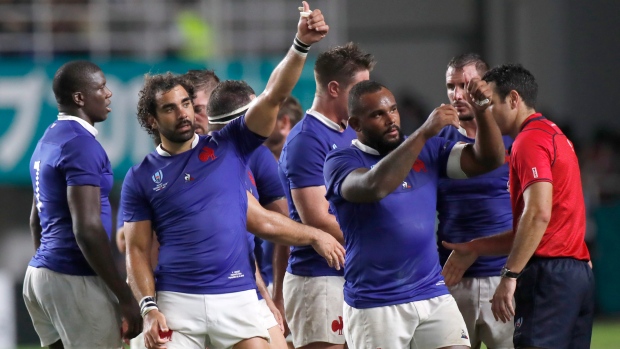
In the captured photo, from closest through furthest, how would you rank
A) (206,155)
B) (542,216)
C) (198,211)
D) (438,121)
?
(438,121)
(542,216)
(198,211)
(206,155)

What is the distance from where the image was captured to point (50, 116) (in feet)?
39.0

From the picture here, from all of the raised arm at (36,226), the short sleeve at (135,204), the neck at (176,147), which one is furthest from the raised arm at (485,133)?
the raised arm at (36,226)

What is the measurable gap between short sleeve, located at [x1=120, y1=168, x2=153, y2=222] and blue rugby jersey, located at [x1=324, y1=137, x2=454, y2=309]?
0.96 meters

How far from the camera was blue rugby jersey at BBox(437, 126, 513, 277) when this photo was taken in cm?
592

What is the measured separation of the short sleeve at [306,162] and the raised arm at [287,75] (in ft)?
2.65

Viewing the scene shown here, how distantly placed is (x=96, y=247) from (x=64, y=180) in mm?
466

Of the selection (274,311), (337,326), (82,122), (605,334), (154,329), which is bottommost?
(605,334)

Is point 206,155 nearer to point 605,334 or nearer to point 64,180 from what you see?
point 64,180

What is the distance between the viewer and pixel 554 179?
17.1 ft

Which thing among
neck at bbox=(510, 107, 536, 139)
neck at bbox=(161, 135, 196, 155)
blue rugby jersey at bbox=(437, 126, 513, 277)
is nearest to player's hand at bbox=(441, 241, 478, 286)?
blue rugby jersey at bbox=(437, 126, 513, 277)

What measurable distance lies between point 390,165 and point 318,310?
1578 mm

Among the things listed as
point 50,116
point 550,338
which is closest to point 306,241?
point 550,338

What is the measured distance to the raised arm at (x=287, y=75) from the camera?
5094mm

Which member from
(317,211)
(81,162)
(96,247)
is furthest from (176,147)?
(317,211)
